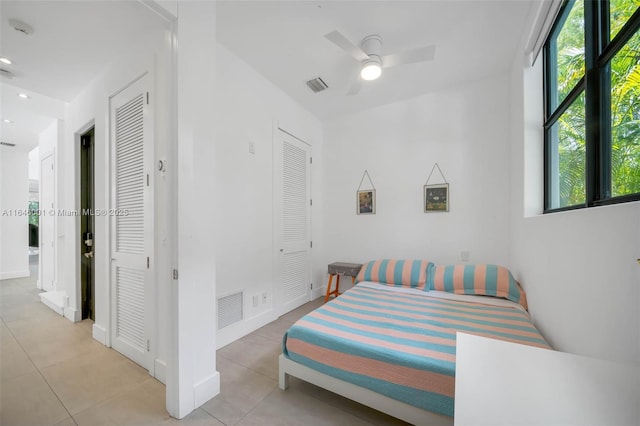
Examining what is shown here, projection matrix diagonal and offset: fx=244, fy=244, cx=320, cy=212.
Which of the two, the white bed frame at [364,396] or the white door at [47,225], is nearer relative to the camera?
the white bed frame at [364,396]

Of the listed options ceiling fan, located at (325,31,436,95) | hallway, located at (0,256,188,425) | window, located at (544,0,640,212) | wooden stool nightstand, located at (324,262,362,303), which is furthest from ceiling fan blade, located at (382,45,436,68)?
hallway, located at (0,256,188,425)

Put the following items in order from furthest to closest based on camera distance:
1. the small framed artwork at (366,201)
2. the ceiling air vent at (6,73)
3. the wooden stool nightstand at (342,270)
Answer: the small framed artwork at (366,201)
the wooden stool nightstand at (342,270)
the ceiling air vent at (6,73)

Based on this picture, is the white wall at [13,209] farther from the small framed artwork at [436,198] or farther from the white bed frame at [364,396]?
the small framed artwork at [436,198]

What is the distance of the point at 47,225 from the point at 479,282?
20.8 feet

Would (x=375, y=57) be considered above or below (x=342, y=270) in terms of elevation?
above

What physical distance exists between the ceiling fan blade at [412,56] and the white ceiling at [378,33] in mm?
276

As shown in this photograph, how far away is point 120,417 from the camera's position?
1.55 metres

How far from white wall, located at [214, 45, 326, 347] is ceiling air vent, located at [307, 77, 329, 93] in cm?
44

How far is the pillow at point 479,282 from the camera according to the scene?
2409mm

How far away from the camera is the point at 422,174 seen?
3449 mm

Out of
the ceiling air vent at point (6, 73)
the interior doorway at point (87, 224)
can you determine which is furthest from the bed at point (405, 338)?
the ceiling air vent at point (6, 73)

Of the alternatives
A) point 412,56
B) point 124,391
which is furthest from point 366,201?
point 124,391

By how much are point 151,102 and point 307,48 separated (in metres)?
1.54

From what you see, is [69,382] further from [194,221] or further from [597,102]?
[597,102]
